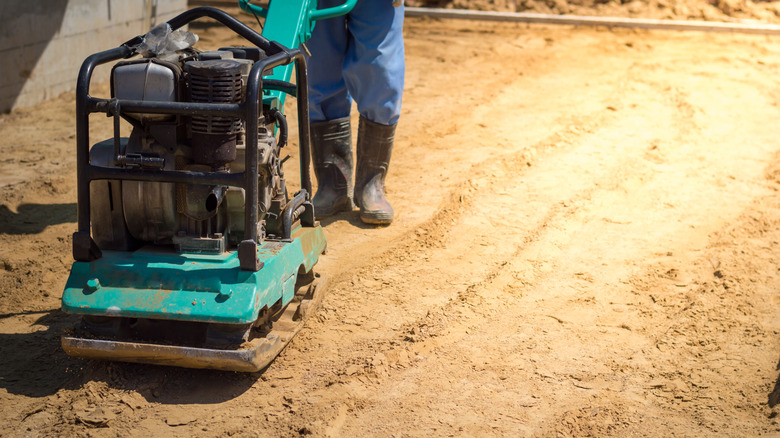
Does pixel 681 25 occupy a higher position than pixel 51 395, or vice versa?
pixel 681 25

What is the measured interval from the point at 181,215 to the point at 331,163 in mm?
1733

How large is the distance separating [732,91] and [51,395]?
20.1 ft

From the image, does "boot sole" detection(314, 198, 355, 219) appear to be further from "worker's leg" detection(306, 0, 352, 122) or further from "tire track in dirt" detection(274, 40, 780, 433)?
"tire track in dirt" detection(274, 40, 780, 433)

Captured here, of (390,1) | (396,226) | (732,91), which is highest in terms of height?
(390,1)

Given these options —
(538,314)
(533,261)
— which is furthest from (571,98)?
(538,314)

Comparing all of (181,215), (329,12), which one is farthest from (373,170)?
(181,215)

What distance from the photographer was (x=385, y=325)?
3438 mm

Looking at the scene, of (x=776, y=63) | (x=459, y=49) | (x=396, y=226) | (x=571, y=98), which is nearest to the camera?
(x=396, y=226)

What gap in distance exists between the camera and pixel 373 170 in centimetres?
466

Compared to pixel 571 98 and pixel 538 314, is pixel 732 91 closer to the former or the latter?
pixel 571 98

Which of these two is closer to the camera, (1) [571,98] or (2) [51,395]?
(2) [51,395]

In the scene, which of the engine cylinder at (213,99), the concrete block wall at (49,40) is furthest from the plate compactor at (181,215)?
the concrete block wall at (49,40)

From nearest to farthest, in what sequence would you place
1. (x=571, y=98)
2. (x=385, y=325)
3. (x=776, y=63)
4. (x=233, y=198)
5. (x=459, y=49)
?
(x=233, y=198), (x=385, y=325), (x=571, y=98), (x=776, y=63), (x=459, y=49)

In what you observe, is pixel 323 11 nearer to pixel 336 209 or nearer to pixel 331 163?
pixel 331 163
